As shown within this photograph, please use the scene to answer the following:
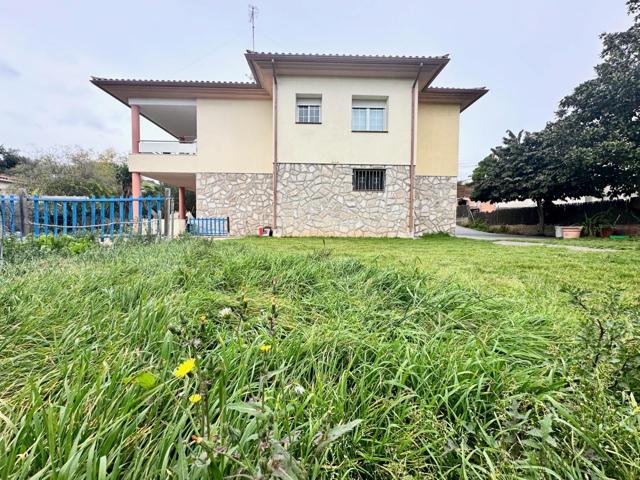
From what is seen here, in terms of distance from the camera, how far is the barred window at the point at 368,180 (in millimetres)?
11492

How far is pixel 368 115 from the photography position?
38.0 ft

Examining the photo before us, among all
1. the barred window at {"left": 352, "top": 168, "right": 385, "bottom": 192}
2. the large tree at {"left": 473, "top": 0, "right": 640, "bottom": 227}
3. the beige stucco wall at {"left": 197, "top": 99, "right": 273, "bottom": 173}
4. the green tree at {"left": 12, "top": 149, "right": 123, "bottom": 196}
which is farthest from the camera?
the green tree at {"left": 12, "top": 149, "right": 123, "bottom": 196}

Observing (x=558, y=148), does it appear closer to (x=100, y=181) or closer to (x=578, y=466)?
(x=578, y=466)

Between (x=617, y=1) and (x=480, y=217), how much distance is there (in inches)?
610

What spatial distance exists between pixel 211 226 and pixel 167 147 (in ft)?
11.9

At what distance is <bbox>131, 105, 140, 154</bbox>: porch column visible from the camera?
477 inches

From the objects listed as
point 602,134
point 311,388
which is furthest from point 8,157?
point 602,134

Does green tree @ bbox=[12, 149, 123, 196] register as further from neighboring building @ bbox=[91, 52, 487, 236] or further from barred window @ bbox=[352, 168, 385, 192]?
barred window @ bbox=[352, 168, 385, 192]

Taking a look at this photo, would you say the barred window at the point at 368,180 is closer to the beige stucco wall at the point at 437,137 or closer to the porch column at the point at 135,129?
the beige stucco wall at the point at 437,137

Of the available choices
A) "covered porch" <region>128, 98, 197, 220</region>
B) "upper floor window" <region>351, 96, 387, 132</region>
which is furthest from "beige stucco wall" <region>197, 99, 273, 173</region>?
"upper floor window" <region>351, 96, 387, 132</region>

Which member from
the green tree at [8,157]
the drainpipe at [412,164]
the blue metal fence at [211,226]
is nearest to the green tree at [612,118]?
the drainpipe at [412,164]

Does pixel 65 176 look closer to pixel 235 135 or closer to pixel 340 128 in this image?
pixel 235 135

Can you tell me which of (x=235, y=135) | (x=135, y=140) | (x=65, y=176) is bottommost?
(x=65, y=176)

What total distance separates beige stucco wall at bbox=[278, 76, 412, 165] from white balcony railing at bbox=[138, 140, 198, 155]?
389cm
